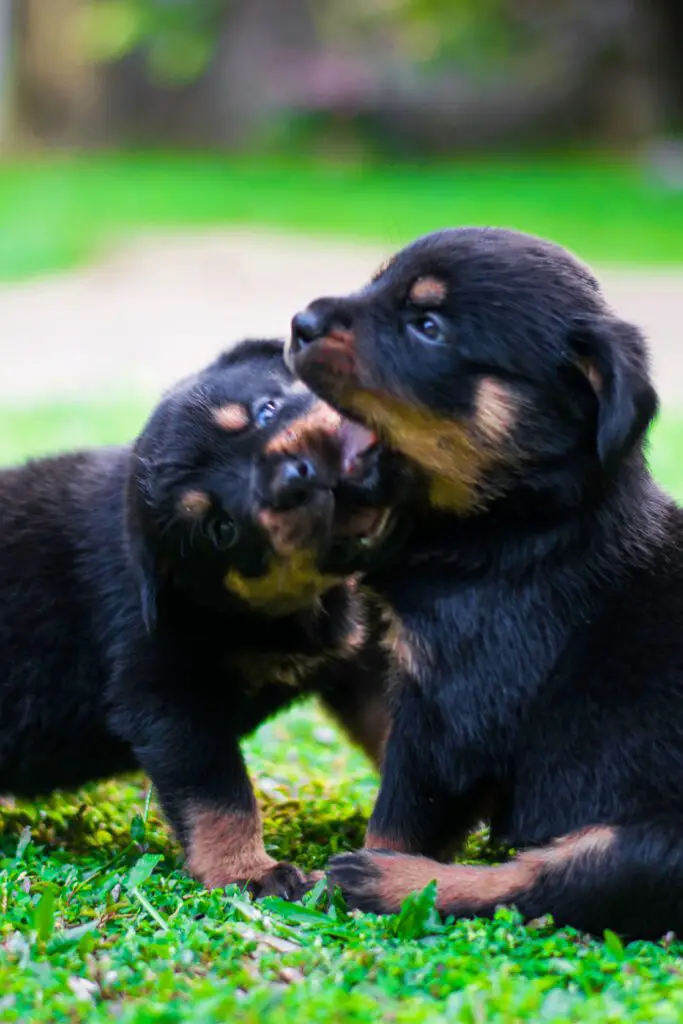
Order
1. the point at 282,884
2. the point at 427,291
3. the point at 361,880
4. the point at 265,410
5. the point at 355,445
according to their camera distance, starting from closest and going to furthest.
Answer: the point at 361,880, the point at 427,291, the point at 282,884, the point at 355,445, the point at 265,410

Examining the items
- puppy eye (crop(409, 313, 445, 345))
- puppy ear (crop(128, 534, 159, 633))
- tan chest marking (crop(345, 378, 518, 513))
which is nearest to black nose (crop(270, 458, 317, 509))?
tan chest marking (crop(345, 378, 518, 513))

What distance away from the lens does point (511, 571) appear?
12.1 feet

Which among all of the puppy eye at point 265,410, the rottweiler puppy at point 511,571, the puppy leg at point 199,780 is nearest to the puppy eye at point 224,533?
the puppy eye at point 265,410

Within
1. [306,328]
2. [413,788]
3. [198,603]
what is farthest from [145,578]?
[413,788]

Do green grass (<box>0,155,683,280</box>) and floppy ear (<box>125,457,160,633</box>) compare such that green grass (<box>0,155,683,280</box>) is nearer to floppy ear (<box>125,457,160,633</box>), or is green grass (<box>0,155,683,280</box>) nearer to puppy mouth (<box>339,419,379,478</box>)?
floppy ear (<box>125,457,160,633</box>)

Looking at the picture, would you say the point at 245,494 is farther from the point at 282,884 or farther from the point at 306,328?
the point at 282,884

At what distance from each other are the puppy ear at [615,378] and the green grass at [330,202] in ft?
42.6

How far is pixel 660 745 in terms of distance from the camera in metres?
3.48

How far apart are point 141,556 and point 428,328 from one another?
1109 mm

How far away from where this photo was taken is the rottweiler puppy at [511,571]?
352 cm

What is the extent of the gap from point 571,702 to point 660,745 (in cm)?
25

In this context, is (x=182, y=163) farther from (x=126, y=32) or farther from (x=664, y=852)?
(x=664, y=852)

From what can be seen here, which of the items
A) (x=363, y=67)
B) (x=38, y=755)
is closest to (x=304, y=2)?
(x=363, y=67)

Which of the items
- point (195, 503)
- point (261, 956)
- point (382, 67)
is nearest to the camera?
point (261, 956)
